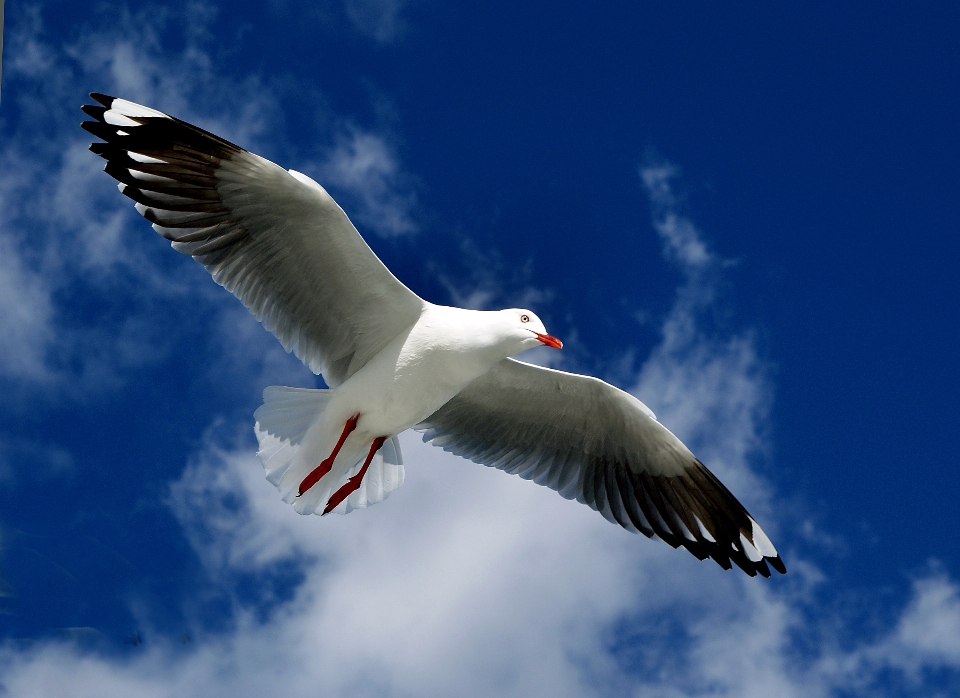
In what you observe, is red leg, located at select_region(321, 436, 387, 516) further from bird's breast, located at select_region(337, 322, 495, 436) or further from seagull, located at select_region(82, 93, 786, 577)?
bird's breast, located at select_region(337, 322, 495, 436)

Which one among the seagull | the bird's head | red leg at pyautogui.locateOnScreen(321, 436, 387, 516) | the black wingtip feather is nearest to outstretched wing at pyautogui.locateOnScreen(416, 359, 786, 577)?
the seagull

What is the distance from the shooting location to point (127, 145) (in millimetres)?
4871

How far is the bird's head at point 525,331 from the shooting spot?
507 centimetres

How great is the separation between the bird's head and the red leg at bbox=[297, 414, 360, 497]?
91cm

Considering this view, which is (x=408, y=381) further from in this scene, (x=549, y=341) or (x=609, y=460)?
(x=609, y=460)

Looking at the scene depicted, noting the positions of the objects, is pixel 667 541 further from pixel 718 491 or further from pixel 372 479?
pixel 372 479

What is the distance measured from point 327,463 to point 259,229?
4.02 ft

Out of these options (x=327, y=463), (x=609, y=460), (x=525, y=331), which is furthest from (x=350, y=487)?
(x=609, y=460)

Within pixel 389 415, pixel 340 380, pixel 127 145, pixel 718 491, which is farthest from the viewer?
pixel 718 491

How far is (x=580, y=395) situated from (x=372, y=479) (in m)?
1.22

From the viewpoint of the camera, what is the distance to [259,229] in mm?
5082

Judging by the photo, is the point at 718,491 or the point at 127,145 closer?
the point at 127,145

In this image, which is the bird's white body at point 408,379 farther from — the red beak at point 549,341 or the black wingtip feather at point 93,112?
the black wingtip feather at point 93,112

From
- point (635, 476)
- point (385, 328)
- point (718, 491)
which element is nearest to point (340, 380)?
point (385, 328)
